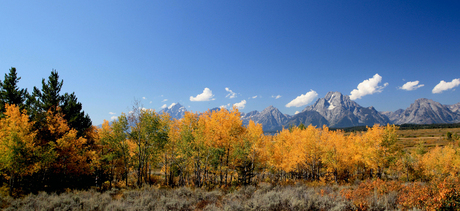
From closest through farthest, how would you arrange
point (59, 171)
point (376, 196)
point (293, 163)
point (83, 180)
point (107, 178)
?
1. point (376, 196)
2. point (59, 171)
3. point (83, 180)
4. point (293, 163)
5. point (107, 178)

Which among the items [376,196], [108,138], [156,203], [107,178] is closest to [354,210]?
[376,196]

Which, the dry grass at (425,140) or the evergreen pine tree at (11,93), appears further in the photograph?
the dry grass at (425,140)

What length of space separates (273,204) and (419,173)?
37422mm

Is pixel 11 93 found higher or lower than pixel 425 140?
higher

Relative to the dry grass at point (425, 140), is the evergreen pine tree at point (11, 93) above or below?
above

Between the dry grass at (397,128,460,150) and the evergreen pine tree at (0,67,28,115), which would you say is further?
the dry grass at (397,128,460,150)

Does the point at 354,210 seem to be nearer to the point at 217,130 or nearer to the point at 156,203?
the point at 156,203

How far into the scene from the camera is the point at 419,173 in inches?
1185

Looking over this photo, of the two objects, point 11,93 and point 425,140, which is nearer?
point 11,93

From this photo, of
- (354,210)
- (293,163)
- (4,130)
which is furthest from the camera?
(293,163)

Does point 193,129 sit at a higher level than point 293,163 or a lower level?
higher

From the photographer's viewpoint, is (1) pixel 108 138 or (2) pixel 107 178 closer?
(1) pixel 108 138

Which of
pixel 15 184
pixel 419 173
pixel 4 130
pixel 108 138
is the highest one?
pixel 4 130

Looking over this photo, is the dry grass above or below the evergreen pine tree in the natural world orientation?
below
